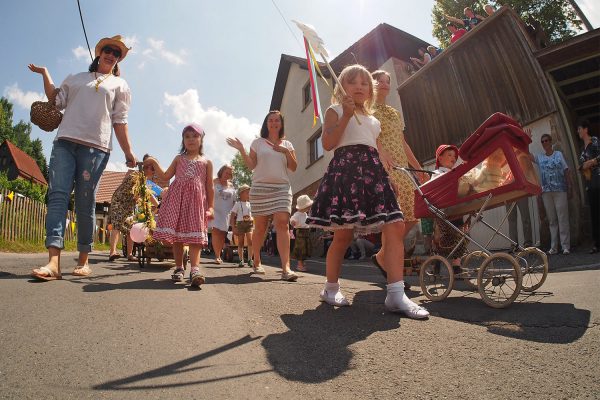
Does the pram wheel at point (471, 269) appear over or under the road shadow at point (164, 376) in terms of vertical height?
over

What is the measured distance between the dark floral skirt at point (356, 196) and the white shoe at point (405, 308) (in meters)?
0.51

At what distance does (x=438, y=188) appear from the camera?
11.3ft

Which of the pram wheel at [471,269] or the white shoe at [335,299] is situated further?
the pram wheel at [471,269]

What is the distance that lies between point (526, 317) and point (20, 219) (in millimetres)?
12526

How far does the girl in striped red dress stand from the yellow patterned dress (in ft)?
6.27

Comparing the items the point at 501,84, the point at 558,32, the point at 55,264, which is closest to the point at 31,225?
the point at 55,264

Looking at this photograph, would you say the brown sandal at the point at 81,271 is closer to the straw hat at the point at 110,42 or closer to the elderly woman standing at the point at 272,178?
the elderly woman standing at the point at 272,178

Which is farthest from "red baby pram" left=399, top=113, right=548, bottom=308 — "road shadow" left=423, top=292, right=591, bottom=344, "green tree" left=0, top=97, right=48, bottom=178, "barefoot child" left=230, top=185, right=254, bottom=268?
"green tree" left=0, top=97, right=48, bottom=178

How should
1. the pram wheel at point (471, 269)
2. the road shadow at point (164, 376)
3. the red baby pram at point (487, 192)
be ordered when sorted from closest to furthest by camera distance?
the road shadow at point (164, 376), the red baby pram at point (487, 192), the pram wheel at point (471, 269)

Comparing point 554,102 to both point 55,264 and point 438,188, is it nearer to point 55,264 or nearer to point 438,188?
point 438,188

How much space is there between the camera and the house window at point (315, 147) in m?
17.9

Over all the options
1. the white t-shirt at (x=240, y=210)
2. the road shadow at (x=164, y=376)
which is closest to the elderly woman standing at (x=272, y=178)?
the white t-shirt at (x=240, y=210)

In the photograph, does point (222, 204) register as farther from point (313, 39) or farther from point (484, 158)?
point (484, 158)

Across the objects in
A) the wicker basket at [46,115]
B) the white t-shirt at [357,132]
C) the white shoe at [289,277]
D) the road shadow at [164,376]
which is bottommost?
the road shadow at [164,376]
